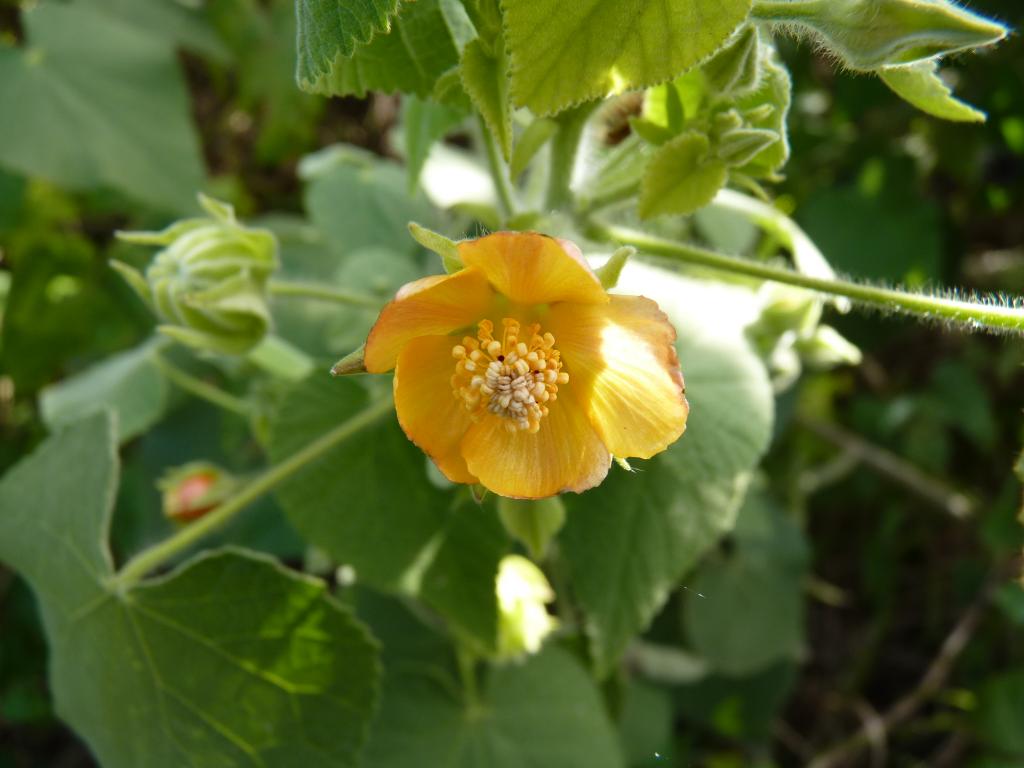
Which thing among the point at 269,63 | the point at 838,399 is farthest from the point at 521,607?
the point at 269,63

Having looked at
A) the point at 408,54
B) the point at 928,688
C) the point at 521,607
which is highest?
the point at 408,54

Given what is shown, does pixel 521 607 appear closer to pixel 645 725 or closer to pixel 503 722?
pixel 503 722

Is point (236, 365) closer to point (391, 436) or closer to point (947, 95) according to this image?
point (391, 436)

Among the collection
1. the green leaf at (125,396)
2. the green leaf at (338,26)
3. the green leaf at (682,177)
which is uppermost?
the green leaf at (338,26)

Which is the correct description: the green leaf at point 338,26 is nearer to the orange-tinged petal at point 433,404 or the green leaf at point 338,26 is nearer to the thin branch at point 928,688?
the orange-tinged petal at point 433,404

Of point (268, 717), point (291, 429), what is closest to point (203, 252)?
point (291, 429)

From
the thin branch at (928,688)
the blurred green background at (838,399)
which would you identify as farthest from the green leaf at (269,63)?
the thin branch at (928,688)

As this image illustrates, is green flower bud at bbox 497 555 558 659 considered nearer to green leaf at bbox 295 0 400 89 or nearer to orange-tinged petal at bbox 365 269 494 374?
orange-tinged petal at bbox 365 269 494 374
